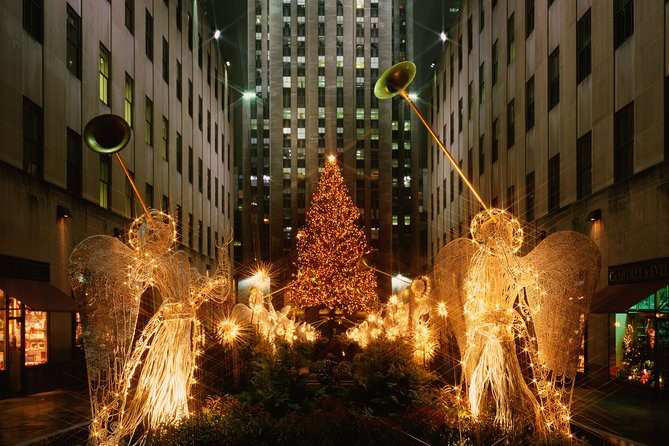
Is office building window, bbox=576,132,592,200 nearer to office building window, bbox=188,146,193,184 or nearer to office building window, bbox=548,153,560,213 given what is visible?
office building window, bbox=548,153,560,213

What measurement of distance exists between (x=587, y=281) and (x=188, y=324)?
6.54 m

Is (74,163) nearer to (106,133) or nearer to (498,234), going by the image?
(106,133)

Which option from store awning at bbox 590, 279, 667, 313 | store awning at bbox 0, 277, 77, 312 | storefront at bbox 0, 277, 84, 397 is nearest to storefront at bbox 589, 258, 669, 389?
store awning at bbox 590, 279, 667, 313

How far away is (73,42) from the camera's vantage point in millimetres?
24594

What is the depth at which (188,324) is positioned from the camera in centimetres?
1141

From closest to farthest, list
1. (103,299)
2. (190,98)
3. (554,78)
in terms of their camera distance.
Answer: (103,299) < (554,78) < (190,98)

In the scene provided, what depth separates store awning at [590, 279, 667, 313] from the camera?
60.2 feet

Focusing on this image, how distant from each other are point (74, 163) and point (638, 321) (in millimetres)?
20640

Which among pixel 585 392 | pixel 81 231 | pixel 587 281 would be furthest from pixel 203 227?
pixel 587 281

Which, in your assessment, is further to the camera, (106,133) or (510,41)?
(510,41)

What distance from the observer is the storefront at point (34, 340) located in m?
19.1


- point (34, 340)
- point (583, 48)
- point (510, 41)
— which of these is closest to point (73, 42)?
point (34, 340)

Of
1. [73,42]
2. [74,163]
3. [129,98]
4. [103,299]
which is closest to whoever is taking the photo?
[103,299]

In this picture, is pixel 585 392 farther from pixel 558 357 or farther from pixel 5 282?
pixel 5 282
